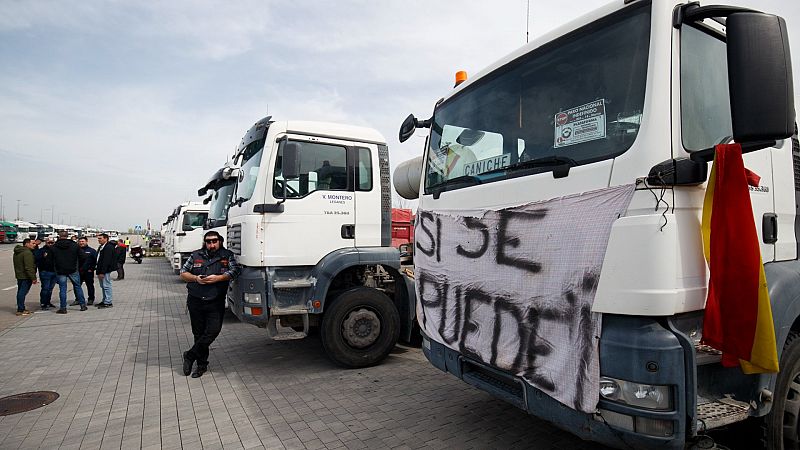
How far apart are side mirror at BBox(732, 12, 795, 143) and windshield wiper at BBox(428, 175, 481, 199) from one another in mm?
1540

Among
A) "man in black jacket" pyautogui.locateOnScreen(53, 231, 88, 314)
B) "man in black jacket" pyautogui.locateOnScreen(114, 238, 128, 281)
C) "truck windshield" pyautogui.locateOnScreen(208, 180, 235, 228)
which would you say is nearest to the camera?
"truck windshield" pyautogui.locateOnScreen(208, 180, 235, 228)

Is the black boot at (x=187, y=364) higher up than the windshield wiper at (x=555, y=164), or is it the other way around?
the windshield wiper at (x=555, y=164)

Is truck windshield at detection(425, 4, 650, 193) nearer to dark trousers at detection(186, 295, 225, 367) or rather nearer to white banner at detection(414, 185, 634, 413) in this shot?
white banner at detection(414, 185, 634, 413)

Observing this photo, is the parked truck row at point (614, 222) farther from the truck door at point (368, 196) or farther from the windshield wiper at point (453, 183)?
the truck door at point (368, 196)

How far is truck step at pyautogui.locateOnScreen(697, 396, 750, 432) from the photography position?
6.75ft

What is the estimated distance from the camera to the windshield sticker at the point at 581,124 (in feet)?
7.84

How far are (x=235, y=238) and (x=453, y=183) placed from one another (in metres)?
3.56

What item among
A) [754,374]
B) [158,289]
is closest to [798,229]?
[754,374]

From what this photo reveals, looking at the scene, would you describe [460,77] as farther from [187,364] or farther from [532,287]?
[187,364]

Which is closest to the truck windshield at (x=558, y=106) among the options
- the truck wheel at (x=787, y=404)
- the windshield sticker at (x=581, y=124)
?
the windshield sticker at (x=581, y=124)

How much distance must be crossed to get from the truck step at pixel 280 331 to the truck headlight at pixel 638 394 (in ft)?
12.9

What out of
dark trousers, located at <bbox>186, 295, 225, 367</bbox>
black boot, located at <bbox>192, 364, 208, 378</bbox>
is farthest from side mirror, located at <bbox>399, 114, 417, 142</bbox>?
black boot, located at <bbox>192, 364, 208, 378</bbox>

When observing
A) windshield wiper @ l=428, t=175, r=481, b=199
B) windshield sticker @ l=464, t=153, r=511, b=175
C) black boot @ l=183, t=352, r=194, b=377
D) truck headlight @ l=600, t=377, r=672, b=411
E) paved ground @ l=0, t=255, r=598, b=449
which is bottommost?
paved ground @ l=0, t=255, r=598, b=449

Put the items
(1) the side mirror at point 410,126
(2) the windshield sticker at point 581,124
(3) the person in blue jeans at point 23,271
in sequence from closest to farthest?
(2) the windshield sticker at point 581,124 → (1) the side mirror at point 410,126 → (3) the person in blue jeans at point 23,271
